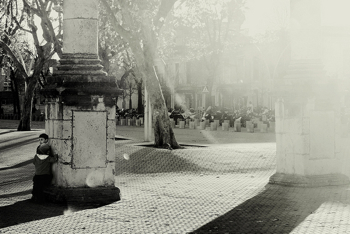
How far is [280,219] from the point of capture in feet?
26.2

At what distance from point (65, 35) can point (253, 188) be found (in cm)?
416

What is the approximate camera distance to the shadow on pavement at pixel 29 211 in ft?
26.3

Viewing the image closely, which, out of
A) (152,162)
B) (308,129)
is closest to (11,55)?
(152,162)

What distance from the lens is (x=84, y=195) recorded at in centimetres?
945

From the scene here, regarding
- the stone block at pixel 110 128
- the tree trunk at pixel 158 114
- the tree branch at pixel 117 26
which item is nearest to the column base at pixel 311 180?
the stone block at pixel 110 128

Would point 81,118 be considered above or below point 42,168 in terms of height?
above

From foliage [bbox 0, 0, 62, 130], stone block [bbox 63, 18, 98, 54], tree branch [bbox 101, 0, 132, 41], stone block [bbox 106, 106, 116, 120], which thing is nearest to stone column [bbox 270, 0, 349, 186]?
stone block [bbox 106, 106, 116, 120]

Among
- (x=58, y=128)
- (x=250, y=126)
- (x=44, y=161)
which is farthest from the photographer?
(x=250, y=126)

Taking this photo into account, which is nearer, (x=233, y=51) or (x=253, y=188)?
(x=253, y=188)

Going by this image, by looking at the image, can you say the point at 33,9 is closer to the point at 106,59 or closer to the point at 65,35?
the point at 106,59

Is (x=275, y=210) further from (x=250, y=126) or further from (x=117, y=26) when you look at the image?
(x=250, y=126)

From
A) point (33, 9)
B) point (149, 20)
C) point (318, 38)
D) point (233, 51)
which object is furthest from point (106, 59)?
point (233, 51)

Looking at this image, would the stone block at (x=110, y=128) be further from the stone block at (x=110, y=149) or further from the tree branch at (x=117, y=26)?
the tree branch at (x=117, y=26)

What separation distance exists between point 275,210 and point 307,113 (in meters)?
3.09
